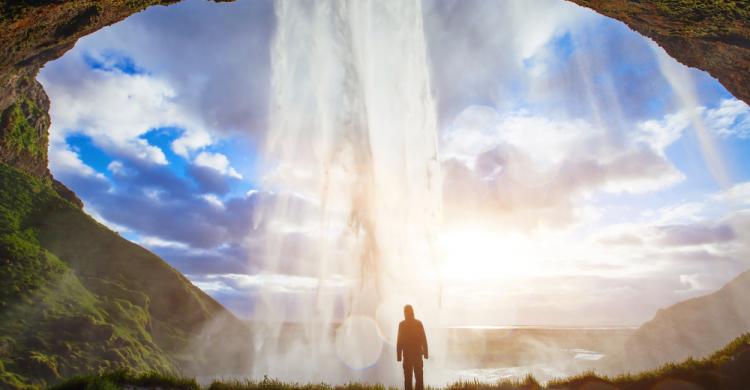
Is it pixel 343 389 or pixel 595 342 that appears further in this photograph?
pixel 595 342

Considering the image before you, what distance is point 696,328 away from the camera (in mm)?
69562

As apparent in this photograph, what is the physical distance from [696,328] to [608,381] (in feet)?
282

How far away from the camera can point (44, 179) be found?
64562mm

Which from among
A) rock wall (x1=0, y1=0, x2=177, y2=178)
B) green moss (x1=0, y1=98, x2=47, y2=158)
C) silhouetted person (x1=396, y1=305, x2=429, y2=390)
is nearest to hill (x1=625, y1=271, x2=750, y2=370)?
silhouetted person (x1=396, y1=305, x2=429, y2=390)

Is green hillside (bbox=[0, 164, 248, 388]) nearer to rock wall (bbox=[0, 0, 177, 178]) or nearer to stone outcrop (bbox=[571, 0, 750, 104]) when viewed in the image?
rock wall (bbox=[0, 0, 177, 178])

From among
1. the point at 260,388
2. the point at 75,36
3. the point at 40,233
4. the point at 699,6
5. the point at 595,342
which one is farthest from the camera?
the point at 595,342

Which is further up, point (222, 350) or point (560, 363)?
point (222, 350)

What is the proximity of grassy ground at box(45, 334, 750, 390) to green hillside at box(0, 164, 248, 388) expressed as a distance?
89.1ft

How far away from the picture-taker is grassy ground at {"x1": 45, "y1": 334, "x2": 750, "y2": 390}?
27.6 ft

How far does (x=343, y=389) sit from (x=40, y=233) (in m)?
62.4

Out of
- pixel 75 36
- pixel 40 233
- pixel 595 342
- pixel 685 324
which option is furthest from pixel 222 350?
pixel 595 342

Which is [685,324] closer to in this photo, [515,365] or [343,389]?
[515,365]

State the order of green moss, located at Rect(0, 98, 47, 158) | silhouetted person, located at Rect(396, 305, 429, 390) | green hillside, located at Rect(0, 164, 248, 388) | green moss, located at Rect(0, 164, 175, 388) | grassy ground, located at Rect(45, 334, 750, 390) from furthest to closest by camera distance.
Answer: green moss, located at Rect(0, 98, 47, 158) → green hillside, located at Rect(0, 164, 248, 388) → green moss, located at Rect(0, 164, 175, 388) → silhouetted person, located at Rect(396, 305, 429, 390) → grassy ground, located at Rect(45, 334, 750, 390)

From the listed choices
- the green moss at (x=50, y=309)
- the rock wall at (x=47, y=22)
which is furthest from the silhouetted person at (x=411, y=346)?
the green moss at (x=50, y=309)
